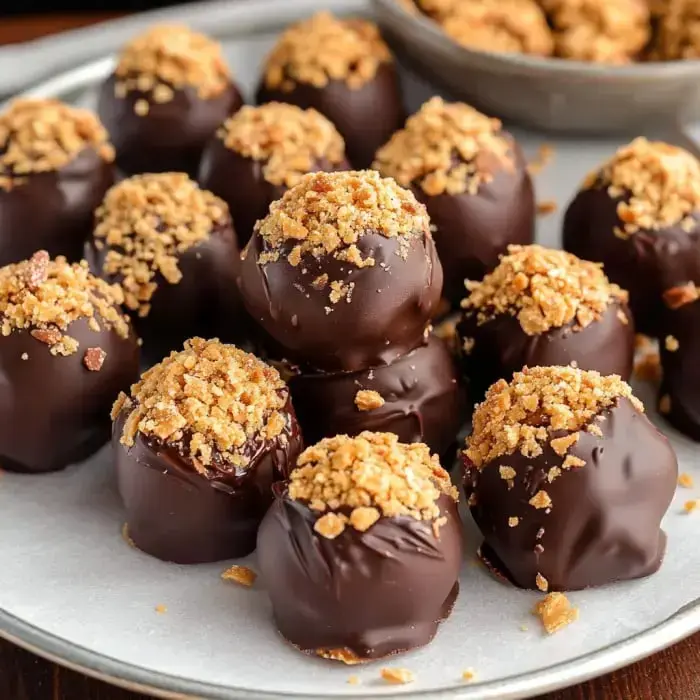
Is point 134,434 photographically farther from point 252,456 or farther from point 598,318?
point 598,318

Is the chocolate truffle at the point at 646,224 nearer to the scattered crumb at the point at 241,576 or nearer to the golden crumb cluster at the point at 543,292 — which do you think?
the golden crumb cluster at the point at 543,292

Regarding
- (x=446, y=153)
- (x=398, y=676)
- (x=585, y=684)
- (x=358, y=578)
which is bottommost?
(x=585, y=684)

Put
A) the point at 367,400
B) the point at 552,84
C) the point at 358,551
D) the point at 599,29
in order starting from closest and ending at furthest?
the point at 358,551
the point at 367,400
the point at 552,84
the point at 599,29

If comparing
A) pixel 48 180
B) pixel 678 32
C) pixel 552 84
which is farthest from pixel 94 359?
pixel 678 32

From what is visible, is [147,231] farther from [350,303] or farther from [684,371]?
[684,371]

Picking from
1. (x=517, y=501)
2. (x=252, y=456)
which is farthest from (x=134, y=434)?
(x=517, y=501)

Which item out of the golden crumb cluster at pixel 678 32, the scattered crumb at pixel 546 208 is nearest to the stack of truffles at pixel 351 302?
the scattered crumb at pixel 546 208

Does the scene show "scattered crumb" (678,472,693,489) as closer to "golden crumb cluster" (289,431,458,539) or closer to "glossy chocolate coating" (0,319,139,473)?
"golden crumb cluster" (289,431,458,539)
